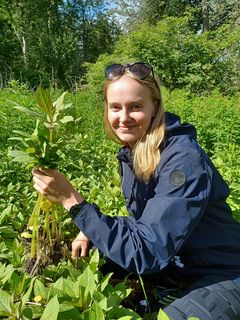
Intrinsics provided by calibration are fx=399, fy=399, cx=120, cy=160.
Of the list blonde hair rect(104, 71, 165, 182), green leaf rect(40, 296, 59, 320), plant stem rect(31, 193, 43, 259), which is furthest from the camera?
blonde hair rect(104, 71, 165, 182)

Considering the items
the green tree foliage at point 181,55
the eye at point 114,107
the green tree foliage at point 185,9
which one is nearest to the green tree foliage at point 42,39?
the green tree foliage at point 185,9

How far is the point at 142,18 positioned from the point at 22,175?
71.2 feet

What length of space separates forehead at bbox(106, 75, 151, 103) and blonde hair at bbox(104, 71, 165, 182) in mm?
19

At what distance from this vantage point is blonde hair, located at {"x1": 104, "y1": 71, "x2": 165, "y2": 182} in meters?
1.99

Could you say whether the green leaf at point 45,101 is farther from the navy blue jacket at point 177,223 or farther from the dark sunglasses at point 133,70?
the dark sunglasses at point 133,70

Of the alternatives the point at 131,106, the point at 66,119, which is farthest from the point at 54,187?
the point at 131,106

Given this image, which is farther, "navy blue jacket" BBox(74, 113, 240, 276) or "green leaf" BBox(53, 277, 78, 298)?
"navy blue jacket" BBox(74, 113, 240, 276)

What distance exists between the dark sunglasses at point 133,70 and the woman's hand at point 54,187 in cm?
71

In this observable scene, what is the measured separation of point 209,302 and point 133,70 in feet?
3.99

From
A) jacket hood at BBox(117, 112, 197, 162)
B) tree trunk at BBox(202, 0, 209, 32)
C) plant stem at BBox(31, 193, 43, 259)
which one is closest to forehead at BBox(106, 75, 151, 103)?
jacket hood at BBox(117, 112, 197, 162)

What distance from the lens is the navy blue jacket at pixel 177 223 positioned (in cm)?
172

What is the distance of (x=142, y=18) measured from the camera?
23438 mm

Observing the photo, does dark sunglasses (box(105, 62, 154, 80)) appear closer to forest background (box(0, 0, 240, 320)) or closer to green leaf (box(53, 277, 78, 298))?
forest background (box(0, 0, 240, 320))

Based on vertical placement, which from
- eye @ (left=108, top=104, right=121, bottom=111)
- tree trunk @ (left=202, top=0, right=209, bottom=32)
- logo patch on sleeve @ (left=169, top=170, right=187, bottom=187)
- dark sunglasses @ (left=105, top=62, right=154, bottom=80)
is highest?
tree trunk @ (left=202, top=0, right=209, bottom=32)
